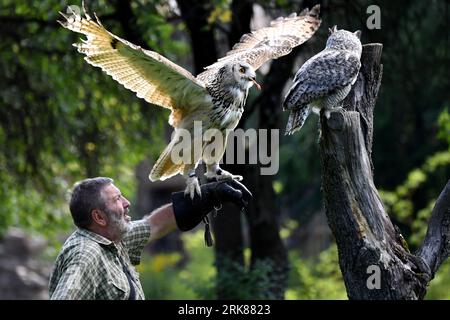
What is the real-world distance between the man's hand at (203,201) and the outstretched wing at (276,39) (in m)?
1.37

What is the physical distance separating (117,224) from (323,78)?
1913 millimetres

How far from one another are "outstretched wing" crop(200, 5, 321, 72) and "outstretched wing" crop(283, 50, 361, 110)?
64 centimetres

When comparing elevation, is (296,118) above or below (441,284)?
above

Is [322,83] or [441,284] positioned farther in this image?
[441,284]

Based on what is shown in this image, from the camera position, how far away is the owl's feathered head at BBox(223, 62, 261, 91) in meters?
5.85

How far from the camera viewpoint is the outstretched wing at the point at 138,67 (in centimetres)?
542

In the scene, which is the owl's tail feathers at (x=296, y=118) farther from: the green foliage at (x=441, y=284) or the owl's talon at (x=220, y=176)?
the green foliage at (x=441, y=284)

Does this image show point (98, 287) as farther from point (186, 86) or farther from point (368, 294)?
point (186, 86)

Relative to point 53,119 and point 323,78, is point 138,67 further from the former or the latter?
point 53,119

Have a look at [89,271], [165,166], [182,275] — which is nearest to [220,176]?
[165,166]

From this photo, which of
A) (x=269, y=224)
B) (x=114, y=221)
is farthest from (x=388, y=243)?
(x=269, y=224)

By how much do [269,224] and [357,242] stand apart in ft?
17.1

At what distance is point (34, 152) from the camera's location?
11.9 m

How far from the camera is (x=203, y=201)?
519cm
